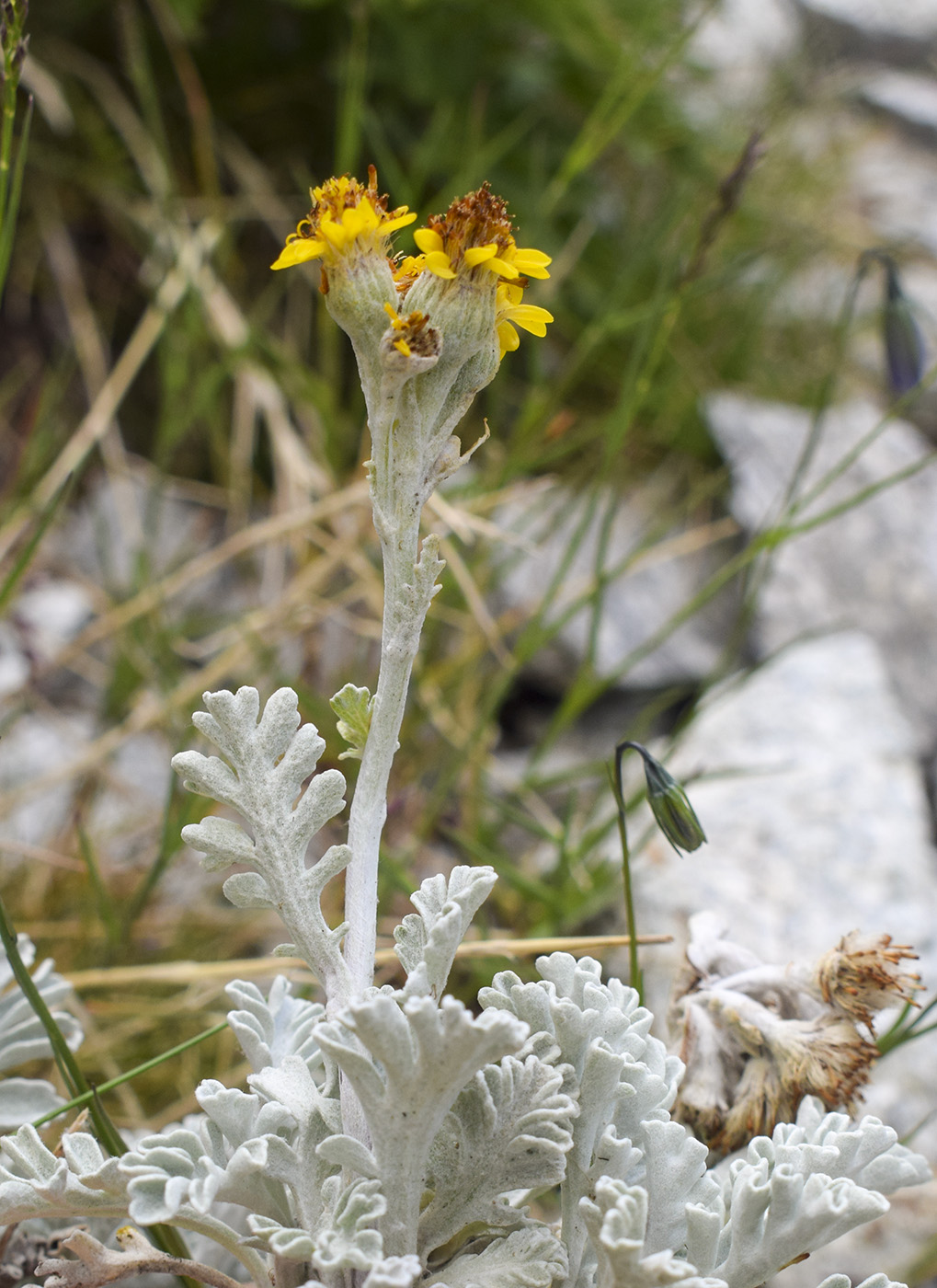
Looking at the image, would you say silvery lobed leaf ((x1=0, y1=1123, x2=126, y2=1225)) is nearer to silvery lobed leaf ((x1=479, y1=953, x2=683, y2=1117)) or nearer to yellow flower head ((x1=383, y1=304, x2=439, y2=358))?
silvery lobed leaf ((x1=479, y1=953, x2=683, y2=1117))

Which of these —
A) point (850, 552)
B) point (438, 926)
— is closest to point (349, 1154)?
point (438, 926)

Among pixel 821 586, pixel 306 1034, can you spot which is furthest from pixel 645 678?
pixel 306 1034

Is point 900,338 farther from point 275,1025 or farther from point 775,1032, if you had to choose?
point 275,1025

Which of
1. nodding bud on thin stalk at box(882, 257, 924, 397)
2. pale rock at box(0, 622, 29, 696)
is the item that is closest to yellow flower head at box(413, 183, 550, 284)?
nodding bud on thin stalk at box(882, 257, 924, 397)

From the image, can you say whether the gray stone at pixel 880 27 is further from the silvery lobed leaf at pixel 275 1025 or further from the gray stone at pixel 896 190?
the silvery lobed leaf at pixel 275 1025

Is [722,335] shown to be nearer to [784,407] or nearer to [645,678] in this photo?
[784,407]

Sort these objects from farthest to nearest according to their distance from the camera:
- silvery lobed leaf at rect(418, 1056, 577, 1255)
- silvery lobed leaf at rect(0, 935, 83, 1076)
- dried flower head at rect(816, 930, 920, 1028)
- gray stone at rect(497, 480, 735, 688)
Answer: gray stone at rect(497, 480, 735, 688) < silvery lobed leaf at rect(0, 935, 83, 1076) < dried flower head at rect(816, 930, 920, 1028) < silvery lobed leaf at rect(418, 1056, 577, 1255)
